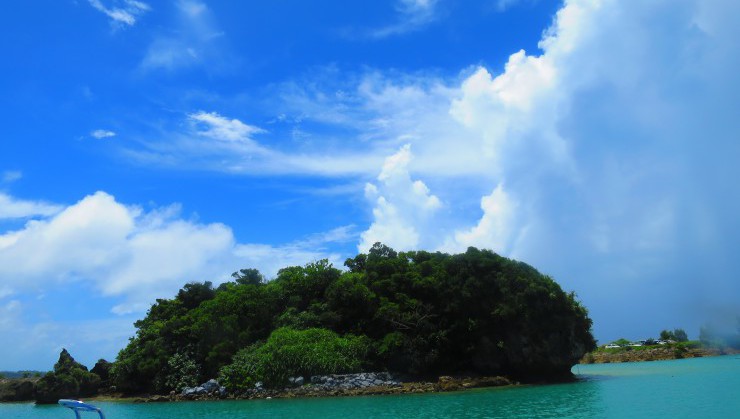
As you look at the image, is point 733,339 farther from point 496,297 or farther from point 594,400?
point 594,400

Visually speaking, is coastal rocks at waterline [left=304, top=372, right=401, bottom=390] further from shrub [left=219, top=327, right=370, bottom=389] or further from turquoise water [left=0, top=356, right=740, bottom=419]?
turquoise water [left=0, top=356, right=740, bottom=419]

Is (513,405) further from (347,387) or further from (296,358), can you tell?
(296,358)

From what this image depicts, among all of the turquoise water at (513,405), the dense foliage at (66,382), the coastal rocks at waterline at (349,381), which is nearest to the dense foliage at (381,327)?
the coastal rocks at waterline at (349,381)

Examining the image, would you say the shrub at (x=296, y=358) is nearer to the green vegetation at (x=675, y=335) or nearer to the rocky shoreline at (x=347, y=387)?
the rocky shoreline at (x=347, y=387)

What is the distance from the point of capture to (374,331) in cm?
4150

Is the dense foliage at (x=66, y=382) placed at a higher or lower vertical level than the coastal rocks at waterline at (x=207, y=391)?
higher

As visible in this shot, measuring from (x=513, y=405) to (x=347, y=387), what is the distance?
13.5 meters

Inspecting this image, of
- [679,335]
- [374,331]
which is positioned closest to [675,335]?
[679,335]

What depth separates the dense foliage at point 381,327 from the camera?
38.0 meters

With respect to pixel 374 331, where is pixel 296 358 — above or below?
below

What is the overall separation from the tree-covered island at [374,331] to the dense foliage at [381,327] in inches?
3.2

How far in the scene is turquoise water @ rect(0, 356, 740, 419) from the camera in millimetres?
21531

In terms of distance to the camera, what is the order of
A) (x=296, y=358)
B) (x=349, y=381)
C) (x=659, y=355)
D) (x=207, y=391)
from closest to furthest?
(x=349, y=381) < (x=296, y=358) < (x=207, y=391) < (x=659, y=355)

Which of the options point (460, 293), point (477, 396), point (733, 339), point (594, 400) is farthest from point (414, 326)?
point (733, 339)
